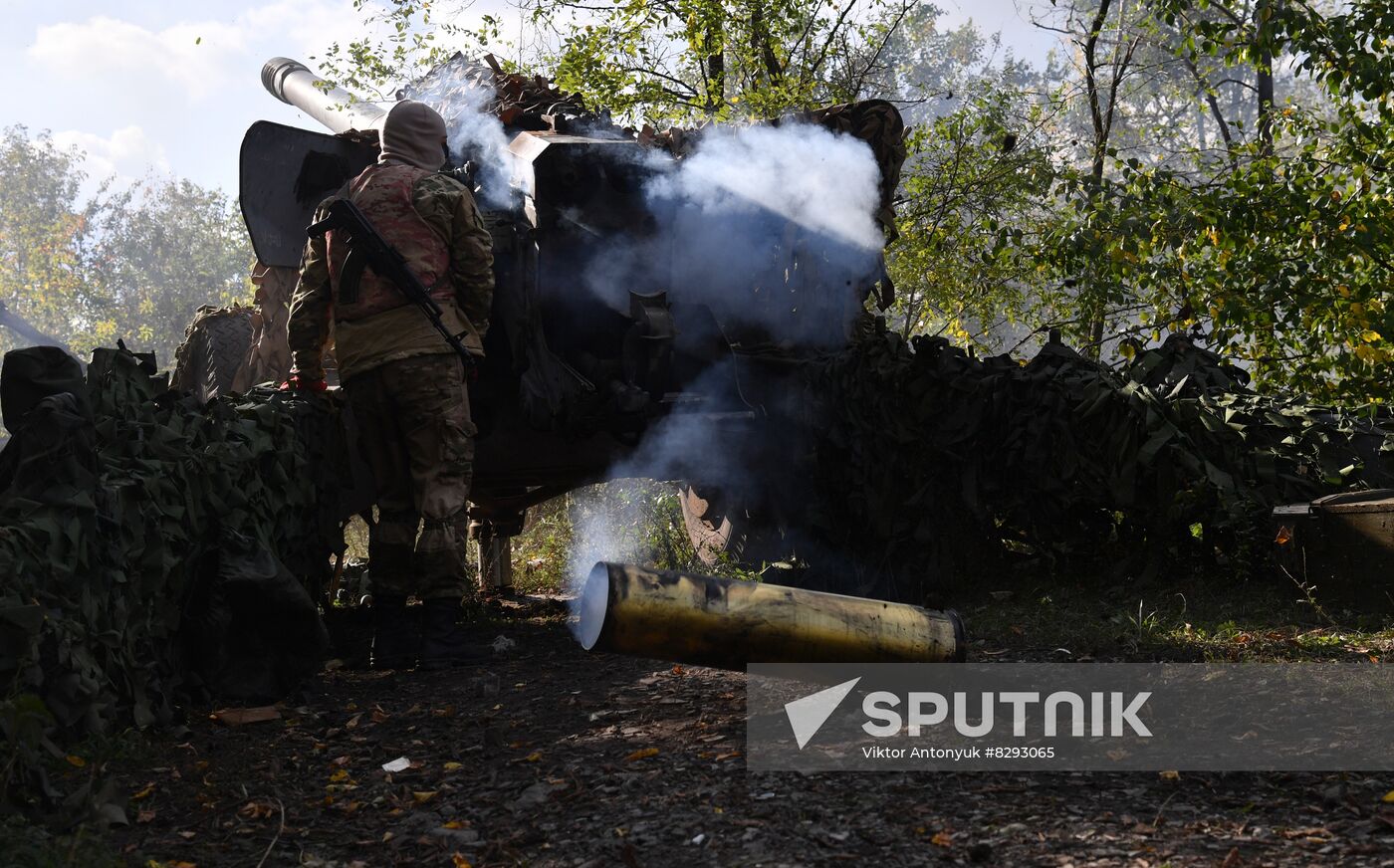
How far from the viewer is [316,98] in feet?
34.9

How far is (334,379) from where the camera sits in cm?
726

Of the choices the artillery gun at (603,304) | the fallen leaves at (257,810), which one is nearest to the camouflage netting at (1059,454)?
the artillery gun at (603,304)

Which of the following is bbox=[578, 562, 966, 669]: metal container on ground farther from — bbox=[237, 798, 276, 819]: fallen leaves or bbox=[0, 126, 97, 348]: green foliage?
bbox=[0, 126, 97, 348]: green foliage

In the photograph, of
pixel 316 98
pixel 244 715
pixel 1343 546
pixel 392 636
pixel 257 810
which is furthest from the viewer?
pixel 316 98

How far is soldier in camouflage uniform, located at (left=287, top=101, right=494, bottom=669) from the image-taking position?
5.46 meters

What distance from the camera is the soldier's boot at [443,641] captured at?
17.7ft

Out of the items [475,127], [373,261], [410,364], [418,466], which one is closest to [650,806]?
[418,466]

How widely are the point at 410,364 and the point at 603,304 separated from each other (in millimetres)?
1447

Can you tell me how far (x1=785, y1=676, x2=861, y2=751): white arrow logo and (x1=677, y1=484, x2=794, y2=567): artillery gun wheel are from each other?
10.0 ft

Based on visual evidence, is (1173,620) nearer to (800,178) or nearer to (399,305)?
(800,178)

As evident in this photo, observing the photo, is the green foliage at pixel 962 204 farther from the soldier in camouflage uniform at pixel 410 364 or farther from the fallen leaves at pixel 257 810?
the fallen leaves at pixel 257 810

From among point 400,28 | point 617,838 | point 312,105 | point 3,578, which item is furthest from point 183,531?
point 400,28

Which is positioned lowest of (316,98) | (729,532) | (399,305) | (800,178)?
(729,532)

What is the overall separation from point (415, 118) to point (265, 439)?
1.75 m
